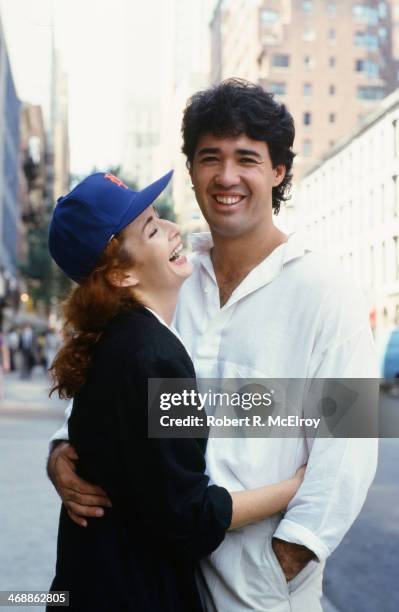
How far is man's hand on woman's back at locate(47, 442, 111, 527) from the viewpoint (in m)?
1.68

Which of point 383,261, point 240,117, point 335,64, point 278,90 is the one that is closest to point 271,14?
point 335,64

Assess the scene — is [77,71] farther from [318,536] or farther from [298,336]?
[318,536]

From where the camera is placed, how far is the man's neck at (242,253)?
6.83ft

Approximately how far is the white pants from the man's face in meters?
0.73

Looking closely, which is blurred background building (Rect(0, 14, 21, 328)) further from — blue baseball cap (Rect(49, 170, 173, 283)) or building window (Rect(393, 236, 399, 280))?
blue baseball cap (Rect(49, 170, 173, 283))

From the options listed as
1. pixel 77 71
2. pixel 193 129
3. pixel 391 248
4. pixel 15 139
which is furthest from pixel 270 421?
pixel 15 139

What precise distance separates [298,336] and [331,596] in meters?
2.83

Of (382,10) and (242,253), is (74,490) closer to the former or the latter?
(242,253)

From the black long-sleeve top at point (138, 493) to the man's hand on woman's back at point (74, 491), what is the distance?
2 cm

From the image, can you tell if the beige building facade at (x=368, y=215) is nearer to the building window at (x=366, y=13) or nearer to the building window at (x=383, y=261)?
the building window at (x=383, y=261)

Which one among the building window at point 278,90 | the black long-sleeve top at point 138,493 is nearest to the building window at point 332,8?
the building window at point 278,90

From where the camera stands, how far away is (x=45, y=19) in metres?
3.83

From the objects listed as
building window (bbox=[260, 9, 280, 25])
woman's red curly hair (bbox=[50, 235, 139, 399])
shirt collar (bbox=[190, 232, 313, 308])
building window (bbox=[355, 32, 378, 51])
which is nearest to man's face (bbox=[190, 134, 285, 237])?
shirt collar (bbox=[190, 232, 313, 308])

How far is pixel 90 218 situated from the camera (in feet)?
5.86
